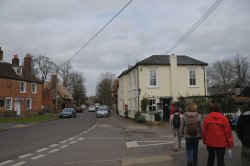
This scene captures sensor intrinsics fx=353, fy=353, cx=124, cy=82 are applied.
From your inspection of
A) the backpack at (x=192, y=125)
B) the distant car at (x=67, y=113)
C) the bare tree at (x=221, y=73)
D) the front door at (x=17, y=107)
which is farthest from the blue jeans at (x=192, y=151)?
the bare tree at (x=221, y=73)

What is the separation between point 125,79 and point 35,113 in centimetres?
1583

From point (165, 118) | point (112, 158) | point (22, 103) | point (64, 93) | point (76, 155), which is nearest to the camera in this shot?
point (112, 158)

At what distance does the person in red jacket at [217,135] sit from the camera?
25.4ft

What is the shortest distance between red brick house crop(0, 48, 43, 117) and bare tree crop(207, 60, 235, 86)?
55332mm

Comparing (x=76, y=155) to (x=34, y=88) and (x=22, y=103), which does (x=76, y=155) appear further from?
(x=34, y=88)

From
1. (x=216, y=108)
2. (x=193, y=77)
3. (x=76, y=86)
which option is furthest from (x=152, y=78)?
(x=76, y=86)

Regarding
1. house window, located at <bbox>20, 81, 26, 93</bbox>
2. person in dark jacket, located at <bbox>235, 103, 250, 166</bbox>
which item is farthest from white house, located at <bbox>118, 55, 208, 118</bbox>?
person in dark jacket, located at <bbox>235, 103, 250, 166</bbox>

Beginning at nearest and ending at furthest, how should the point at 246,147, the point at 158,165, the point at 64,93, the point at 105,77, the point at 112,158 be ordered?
the point at 246,147
the point at 158,165
the point at 112,158
the point at 64,93
the point at 105,77

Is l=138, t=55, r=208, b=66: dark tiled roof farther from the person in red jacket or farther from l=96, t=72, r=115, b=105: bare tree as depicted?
l=96, t=72, r=115, b=105: bare tree

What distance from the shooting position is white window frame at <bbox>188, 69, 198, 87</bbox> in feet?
121

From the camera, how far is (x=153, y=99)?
35.8 metres

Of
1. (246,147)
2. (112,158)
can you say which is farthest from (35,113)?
(246,147)

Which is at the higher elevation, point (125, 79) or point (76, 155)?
point (125, 79)

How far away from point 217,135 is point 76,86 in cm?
10378
